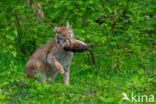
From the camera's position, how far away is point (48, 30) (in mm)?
8602

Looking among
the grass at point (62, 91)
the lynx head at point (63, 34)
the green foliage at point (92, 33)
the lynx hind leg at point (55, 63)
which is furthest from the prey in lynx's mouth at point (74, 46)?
the grass at point (62, 91)

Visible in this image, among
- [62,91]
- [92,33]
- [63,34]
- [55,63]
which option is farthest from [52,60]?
[62,91]

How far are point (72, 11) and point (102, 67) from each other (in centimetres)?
181

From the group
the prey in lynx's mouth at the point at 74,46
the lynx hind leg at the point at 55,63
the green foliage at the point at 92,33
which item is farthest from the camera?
the green foliage at the point at 92,33

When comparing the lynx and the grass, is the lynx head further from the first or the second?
the grass

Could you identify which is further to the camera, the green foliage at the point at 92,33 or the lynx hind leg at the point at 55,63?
the green foliage at the point at 92,33

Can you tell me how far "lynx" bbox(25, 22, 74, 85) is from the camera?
23.5 ft

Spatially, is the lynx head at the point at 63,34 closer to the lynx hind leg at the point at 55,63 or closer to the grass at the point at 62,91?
the lynx hind leg at the point at 55,63

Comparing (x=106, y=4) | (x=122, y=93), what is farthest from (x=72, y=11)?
(x=122, y=93)

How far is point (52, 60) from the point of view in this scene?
7.25 metres

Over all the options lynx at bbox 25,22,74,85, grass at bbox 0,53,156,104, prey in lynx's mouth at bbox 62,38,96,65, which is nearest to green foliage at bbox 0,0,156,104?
lynx at bbox 25,22,74,85

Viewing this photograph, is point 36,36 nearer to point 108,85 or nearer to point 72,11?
point 72,11

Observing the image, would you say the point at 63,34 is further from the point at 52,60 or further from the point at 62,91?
the point at 62,91

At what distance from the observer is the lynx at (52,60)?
7.15 metres
